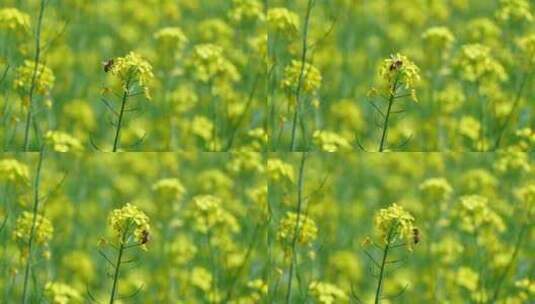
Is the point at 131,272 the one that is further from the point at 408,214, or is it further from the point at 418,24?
the point at 418,24

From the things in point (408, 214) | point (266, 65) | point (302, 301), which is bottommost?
point (302, 301)

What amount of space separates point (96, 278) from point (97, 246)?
107mm

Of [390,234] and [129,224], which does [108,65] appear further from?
[390,234]

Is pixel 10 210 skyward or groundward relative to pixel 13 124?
groundward

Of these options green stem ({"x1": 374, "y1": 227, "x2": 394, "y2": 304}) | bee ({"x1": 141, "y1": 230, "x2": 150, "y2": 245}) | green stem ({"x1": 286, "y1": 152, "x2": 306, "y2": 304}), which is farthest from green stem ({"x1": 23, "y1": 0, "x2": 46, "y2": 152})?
green stem ({"x1": 374, "y1": 227, "x2": 394, "y2": 304})

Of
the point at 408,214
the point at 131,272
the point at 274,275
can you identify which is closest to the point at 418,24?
the point at 408,214

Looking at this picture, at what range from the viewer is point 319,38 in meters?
4.17

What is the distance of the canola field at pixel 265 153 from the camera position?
4.08 metres

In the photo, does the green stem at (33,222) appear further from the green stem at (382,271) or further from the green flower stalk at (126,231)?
the green stem at (382,271)

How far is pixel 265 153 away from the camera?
4148 mm

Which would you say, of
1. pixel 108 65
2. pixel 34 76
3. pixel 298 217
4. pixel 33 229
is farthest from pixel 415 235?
pixel 34 76

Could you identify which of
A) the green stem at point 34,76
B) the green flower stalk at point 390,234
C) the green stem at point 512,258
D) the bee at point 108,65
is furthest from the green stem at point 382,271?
the green stem at point 34,76

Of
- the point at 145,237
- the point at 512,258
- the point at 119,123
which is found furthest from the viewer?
the point at 512,258

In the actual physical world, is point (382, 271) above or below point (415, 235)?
below
